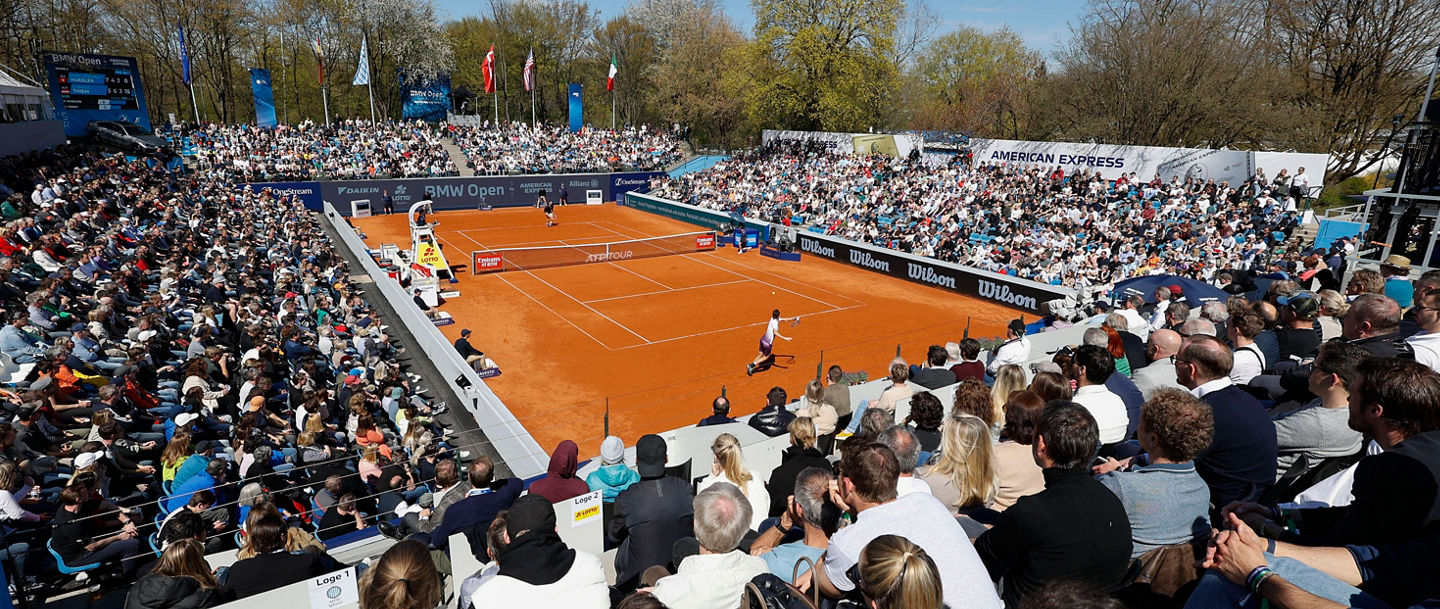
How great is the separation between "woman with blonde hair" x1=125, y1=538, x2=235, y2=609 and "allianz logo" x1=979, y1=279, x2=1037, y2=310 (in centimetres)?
2274

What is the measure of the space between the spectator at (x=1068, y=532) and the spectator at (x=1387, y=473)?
656 mm

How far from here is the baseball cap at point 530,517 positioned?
146 inches

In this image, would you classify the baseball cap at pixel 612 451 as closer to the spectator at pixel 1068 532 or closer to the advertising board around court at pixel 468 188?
the spectator at pixel 1068 532

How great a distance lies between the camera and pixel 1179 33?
33469 mm

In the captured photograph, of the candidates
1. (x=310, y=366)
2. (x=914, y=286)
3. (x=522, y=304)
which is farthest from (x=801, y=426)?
(x=914, y=286)

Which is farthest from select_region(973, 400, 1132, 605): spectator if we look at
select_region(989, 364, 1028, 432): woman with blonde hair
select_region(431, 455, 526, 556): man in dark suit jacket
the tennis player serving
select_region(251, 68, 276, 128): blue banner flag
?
select_region(251, 68, 276, 128): blue banner flag

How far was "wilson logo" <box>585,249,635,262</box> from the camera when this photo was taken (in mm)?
30547

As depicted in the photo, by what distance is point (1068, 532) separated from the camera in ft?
10.3

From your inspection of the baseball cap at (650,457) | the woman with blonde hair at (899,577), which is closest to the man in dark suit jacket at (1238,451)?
the woman with blonde hair at (899,577)

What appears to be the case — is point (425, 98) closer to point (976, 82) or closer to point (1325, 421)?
point (976, 82)

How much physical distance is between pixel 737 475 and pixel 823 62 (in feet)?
160

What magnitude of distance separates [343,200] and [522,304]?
81.4 feet

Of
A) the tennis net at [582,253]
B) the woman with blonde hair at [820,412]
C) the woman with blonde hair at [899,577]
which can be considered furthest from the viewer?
the tennis net at [582,253]

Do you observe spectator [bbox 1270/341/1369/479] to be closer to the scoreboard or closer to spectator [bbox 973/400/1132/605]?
spectator [bbox 973/400/1132/605]
